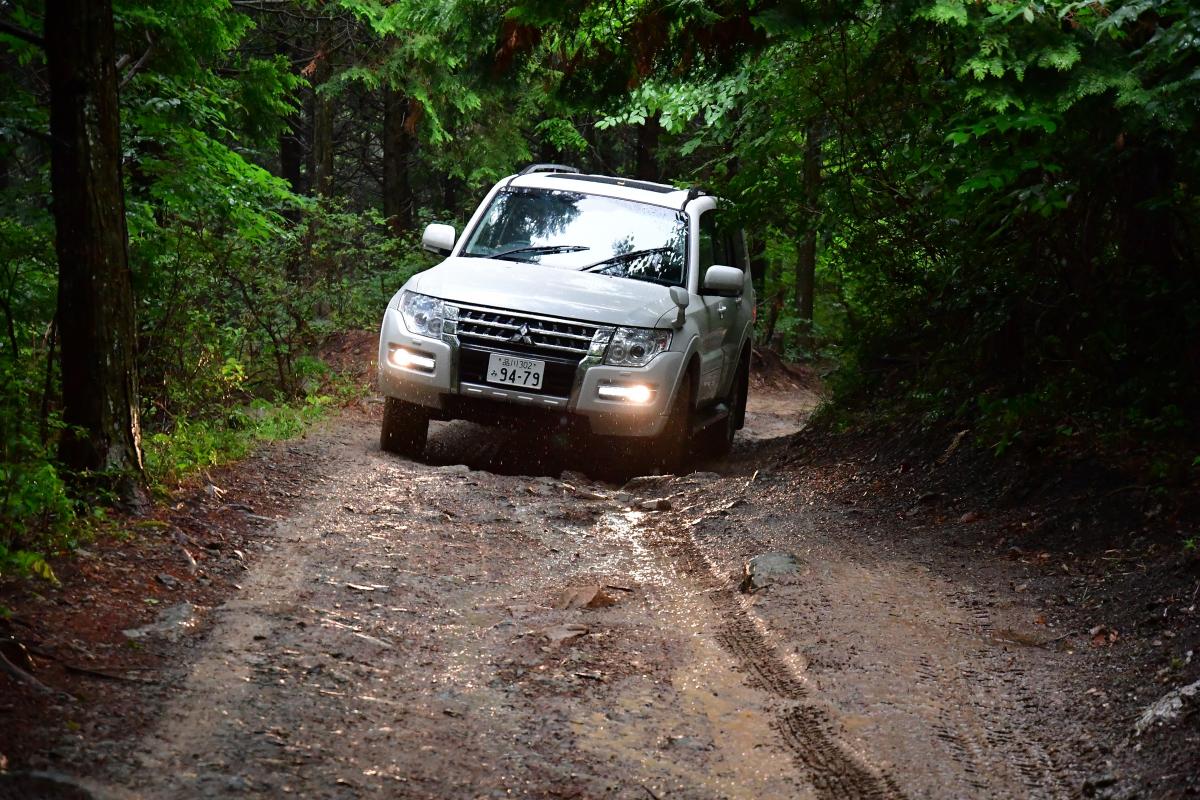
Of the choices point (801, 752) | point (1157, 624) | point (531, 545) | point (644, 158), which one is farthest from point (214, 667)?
point (644, 158)

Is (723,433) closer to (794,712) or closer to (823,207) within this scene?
(823,207)

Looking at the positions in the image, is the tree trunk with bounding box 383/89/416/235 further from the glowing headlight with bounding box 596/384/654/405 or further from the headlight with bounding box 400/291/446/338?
the glowing headlight with bounding box 596/384/654/405

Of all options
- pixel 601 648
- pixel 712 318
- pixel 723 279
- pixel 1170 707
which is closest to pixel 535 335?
pixel 723 279

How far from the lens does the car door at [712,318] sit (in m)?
9.41

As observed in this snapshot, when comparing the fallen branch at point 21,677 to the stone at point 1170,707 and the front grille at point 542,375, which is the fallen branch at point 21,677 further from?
the front grille at point 542,375

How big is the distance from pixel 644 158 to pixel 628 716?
2128 cm

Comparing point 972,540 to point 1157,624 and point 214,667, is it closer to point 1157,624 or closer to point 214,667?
point 1157,624

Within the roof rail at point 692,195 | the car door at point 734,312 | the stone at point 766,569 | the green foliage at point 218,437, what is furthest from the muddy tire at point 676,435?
the green foliage at point 218,437

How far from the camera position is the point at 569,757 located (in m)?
3.81

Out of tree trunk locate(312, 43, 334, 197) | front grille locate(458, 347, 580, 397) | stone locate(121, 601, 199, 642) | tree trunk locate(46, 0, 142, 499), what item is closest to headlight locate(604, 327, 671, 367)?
front grille locate(458, 347, 580, 397)

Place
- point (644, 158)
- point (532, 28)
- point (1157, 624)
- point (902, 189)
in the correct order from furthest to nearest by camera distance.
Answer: point (644, 158) → point (902, 189) → point (532, 28) → point (1157, 624)

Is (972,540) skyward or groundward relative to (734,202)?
groundward

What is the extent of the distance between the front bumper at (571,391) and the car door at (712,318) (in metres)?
0.83

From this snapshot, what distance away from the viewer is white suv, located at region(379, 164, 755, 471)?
8.34m
